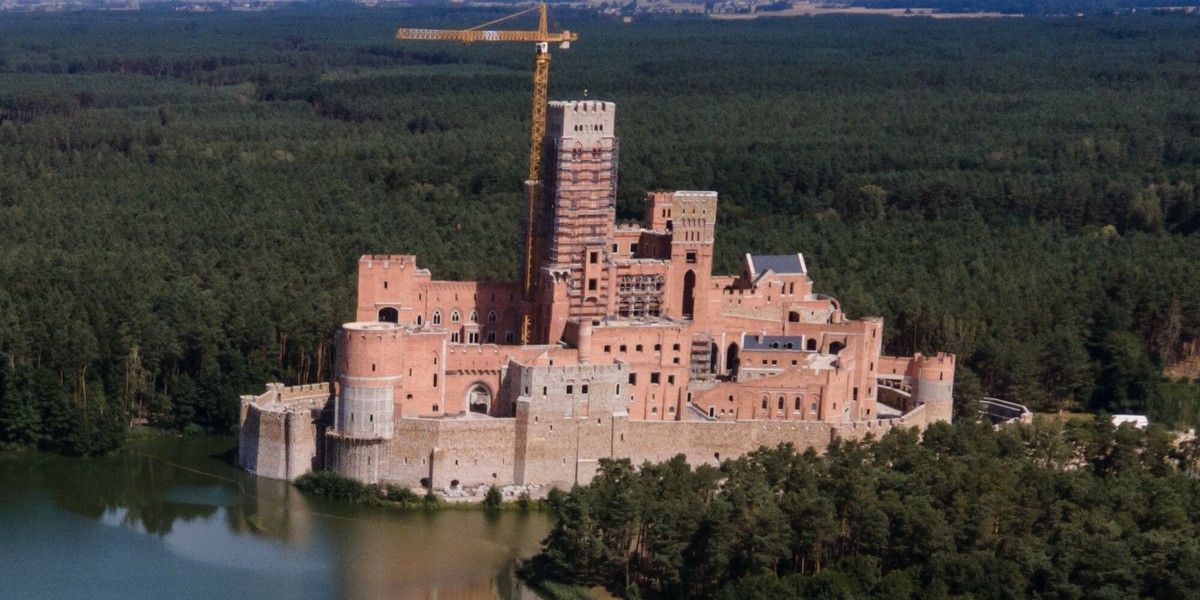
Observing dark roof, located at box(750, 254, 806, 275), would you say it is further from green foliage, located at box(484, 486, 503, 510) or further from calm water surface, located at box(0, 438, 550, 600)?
calm water surface, located at box(0, 438, 550, 600)

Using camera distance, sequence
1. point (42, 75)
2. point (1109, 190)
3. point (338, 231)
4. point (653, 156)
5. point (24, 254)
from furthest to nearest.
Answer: point (42, 75)
point (653, 156)
point (1109, 190)
point (338, 231)
point (24, 254)

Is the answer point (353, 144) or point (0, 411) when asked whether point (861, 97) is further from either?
point (0, 411)

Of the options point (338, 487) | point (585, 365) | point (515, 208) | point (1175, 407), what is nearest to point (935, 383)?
point (1175, 407)

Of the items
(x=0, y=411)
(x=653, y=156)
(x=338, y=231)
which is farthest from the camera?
(x=653, y=156)

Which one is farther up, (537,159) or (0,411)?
(537,159)

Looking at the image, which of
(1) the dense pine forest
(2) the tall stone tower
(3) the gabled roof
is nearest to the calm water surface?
(1) the dense pine forest

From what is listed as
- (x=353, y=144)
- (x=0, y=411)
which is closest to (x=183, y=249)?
(x=0, y=411)
